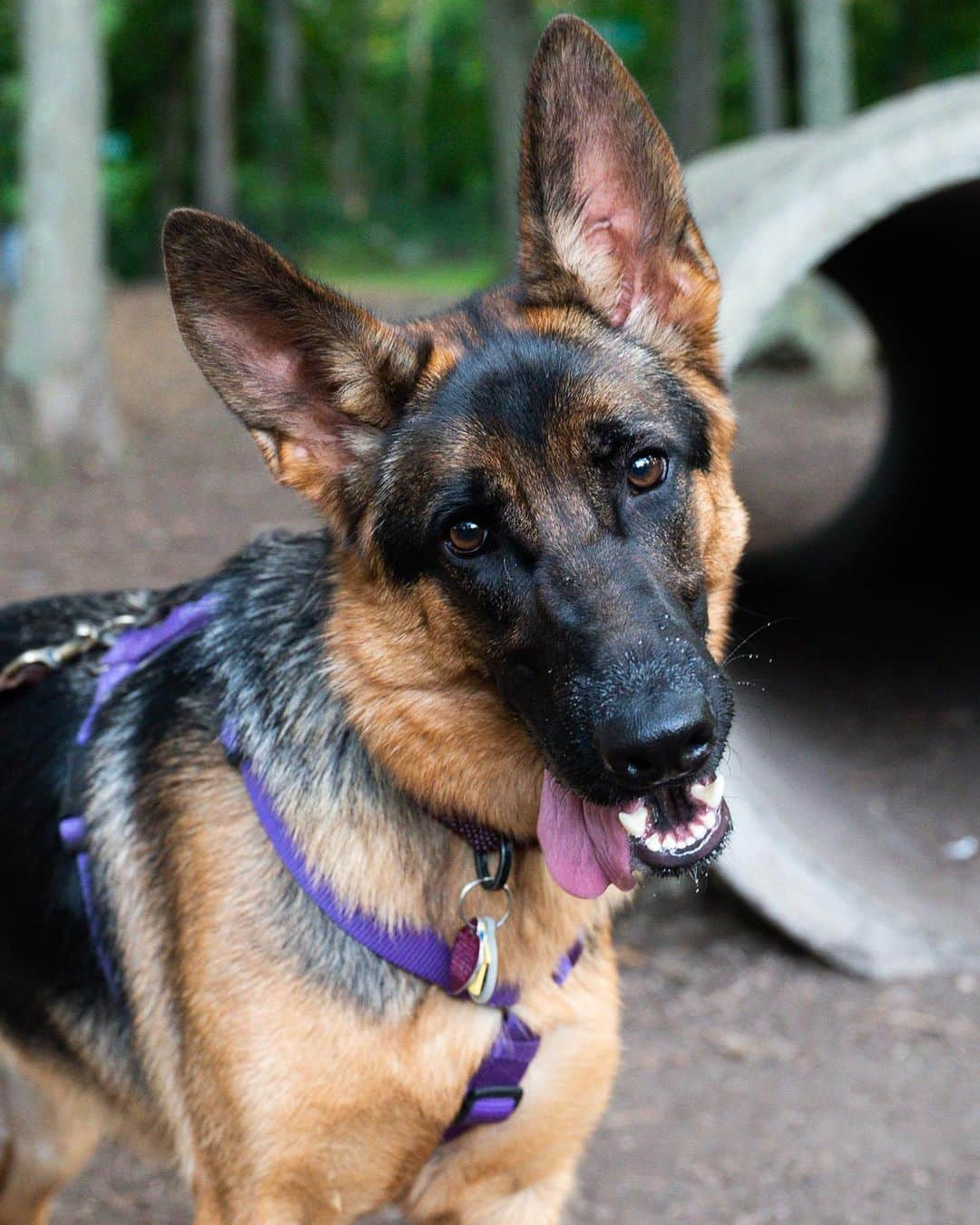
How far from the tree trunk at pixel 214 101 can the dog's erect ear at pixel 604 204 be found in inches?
761

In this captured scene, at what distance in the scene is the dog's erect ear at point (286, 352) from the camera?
2.45 meters

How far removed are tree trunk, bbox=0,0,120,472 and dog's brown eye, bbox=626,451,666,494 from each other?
749cm

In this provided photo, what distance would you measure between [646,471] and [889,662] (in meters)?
5.27

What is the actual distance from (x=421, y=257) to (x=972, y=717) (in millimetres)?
34276

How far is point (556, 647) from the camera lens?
2.37 metres

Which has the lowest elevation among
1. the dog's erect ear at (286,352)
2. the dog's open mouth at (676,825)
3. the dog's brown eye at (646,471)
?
the dog's open mouth at (676,825)

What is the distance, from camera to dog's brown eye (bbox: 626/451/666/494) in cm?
256

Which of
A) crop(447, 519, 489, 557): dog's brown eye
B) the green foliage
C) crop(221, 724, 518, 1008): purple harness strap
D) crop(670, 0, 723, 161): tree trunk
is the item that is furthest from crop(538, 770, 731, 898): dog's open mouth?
the green foliage

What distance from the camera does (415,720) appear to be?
2.66m

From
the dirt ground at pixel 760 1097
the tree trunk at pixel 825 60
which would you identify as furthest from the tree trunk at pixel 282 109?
the dirt ground at pixel 760 1097

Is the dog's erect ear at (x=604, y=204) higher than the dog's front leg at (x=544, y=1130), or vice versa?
the dog's erect ear at (x=604, y=204)

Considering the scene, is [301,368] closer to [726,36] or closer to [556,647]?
[556,647]

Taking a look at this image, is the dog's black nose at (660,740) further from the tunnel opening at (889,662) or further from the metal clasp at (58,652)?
the metal clasp at (58,652)

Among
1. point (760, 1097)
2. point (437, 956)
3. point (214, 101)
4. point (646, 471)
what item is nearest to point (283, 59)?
point (214, 101)
